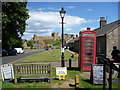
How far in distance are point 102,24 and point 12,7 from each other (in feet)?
71.2

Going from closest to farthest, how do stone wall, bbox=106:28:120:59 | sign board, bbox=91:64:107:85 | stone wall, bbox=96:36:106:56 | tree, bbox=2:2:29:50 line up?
sign board, bbox=91:64:107:85 < tree, bbox=2:2:29:50 < stone wall, bbox=106:28:120:59 < stone wall, bbox=96:36:106:56

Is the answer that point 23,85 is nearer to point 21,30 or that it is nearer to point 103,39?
point 103,39

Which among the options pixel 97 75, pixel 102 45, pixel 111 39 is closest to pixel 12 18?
pixel 102 45

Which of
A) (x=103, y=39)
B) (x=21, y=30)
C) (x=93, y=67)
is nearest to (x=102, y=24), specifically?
(x=103, y=39)

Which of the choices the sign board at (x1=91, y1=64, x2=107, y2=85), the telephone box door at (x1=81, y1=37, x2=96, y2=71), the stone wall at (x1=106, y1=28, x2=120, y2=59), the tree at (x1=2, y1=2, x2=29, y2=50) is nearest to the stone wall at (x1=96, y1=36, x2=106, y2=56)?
the stone wall at (x1=106, y1=28, x2=120, y2=59)

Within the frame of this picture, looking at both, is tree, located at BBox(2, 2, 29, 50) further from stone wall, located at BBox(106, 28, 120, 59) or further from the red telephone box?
stone wall, located at BBox(106, 28, 120, 59)

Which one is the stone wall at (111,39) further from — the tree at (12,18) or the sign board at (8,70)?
the sign board at (8,70)

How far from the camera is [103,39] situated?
2297 centimetres

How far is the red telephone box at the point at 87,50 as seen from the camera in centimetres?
1031

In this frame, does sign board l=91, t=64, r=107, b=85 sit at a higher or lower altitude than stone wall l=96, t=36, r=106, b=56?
lower

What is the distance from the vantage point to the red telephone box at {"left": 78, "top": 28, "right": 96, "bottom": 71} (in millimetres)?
10312

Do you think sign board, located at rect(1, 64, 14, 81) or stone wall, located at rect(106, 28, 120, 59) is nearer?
sign board, located at rect(1, 64, 14, 81)

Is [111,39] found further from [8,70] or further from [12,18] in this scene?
[8,70]

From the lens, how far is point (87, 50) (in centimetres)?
1033
